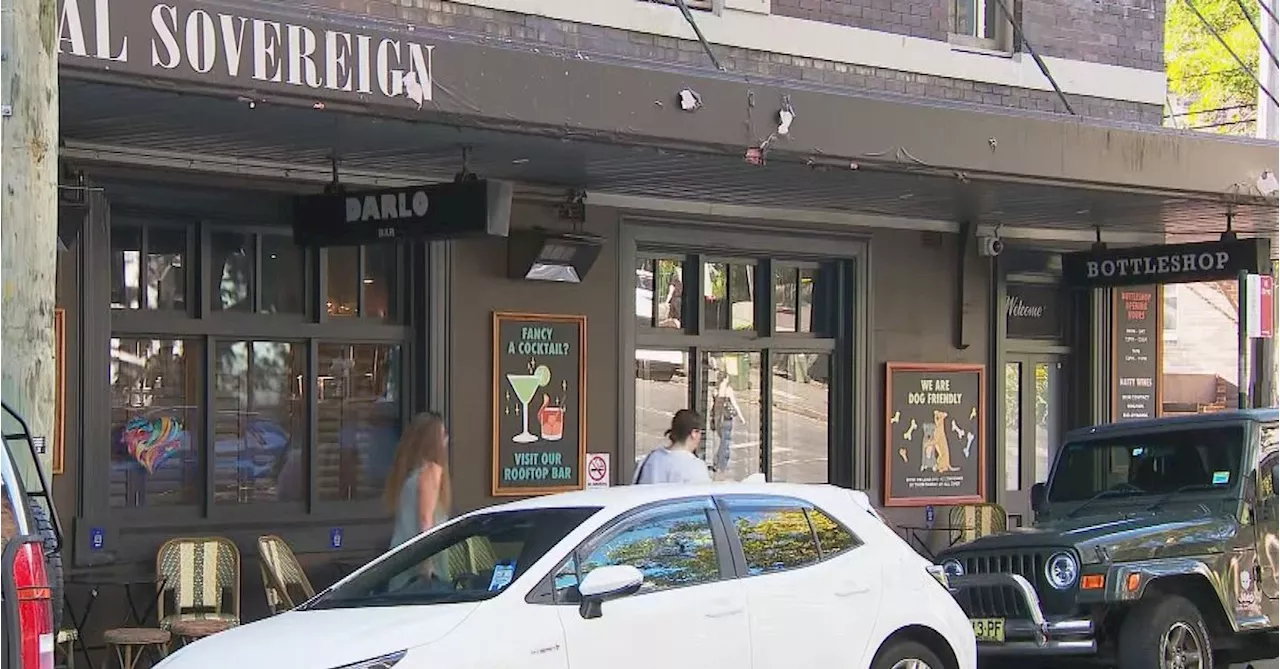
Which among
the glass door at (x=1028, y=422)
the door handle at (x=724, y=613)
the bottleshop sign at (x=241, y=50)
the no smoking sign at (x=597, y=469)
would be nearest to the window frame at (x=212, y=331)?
the no smoking sign at (x=597, y=469)

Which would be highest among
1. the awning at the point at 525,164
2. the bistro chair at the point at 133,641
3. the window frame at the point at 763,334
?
the awning at the point at 525,164

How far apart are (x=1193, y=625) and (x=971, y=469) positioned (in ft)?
18.4

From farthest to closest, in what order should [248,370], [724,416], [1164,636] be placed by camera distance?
[724,416] → [248,370] → [1164,636]

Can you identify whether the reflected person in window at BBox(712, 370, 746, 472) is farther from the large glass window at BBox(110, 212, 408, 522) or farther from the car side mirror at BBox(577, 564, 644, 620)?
the car side mirror at BBox(577, 564, 644, 620)

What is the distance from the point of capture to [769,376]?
530 inches

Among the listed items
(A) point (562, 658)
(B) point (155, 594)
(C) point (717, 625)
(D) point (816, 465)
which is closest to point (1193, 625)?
(C) point (717, 625)

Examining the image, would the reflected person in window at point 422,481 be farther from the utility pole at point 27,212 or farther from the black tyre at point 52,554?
the black tyre at point 52,554

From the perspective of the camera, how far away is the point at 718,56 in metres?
12.3

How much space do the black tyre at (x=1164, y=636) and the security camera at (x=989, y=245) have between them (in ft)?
19.1

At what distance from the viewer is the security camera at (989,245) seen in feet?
46.8

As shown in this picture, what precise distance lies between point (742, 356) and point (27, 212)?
822cm

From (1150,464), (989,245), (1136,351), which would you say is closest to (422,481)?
(1150,464)

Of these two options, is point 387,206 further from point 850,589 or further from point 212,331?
point 850,589

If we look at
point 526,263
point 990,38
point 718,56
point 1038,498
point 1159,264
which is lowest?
point 1038,498
